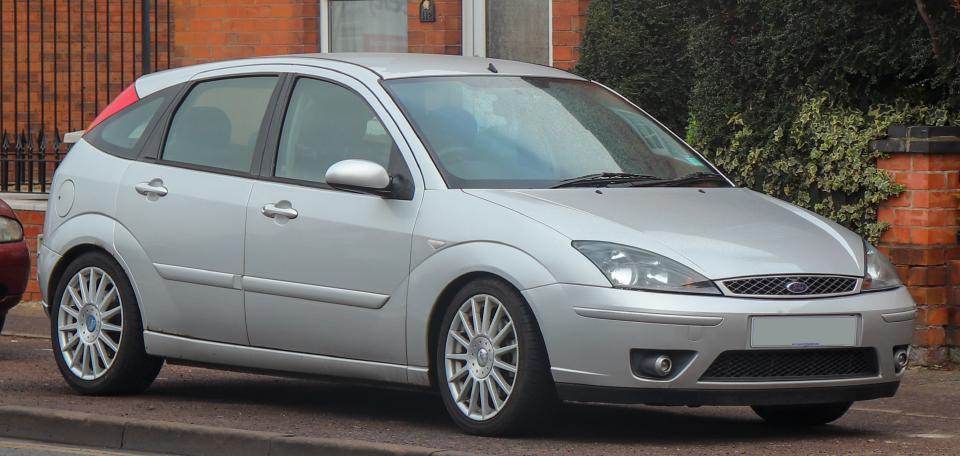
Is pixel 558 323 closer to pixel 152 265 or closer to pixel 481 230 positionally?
pixel 481 230

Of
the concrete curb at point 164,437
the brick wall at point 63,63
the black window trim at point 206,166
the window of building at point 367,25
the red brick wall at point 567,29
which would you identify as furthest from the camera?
the brick wall at point 63,63

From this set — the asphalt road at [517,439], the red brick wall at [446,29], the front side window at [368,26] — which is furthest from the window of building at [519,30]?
the asphalt road at [517,439]

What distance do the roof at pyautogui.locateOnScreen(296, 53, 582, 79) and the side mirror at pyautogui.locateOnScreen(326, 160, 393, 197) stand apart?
2.26 feet

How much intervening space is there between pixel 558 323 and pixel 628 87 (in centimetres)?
Result: 643

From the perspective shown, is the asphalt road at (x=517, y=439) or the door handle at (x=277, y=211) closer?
the asphalt road at (x=517, y=439)

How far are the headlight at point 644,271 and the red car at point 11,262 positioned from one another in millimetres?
5056

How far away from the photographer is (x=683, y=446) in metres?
7.13

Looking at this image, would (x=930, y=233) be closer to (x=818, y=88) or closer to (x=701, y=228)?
(x=818, y=88)

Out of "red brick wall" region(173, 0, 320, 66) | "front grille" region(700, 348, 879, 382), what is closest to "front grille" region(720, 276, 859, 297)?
"front grille" region(700, 348, 879, 382)

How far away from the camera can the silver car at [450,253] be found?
687 centimetres

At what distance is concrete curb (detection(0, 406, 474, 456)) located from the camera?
6680 millimetres

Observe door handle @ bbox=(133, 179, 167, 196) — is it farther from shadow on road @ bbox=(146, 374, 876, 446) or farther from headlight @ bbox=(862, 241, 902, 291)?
headlight @ bbox=(862, 241, 902, 291)

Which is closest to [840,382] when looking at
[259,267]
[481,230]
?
[481,230]

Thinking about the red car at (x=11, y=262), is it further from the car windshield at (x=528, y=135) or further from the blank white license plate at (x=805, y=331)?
the blank white license plate at (x=805, y=331)
